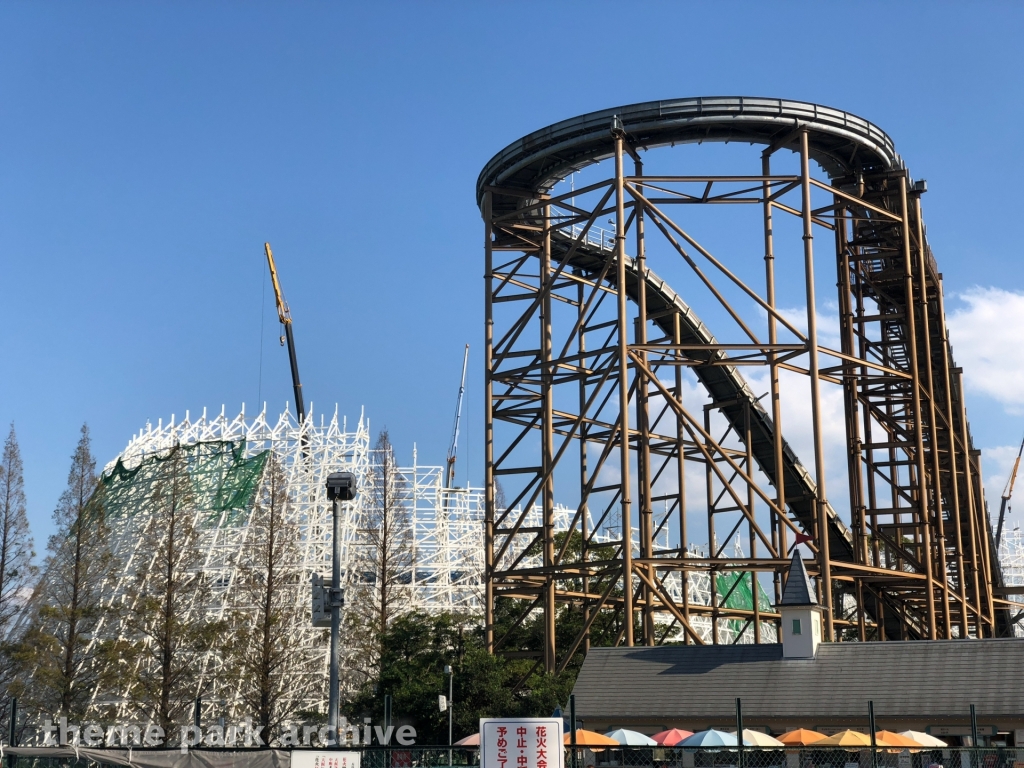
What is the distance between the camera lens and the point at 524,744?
1038cm

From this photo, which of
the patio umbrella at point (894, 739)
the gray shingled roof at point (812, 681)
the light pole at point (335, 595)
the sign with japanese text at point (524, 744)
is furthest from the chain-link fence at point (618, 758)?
the sign with japanese text at point (524, 744)

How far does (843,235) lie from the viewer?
3572cm

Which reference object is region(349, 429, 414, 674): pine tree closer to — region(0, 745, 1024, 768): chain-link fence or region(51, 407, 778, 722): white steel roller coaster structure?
region(51, 407, 778, 722): white steel roller coaster structure

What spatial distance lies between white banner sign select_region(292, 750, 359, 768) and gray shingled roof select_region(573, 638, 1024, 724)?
10.6 meters

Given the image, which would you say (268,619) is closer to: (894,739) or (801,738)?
(801,738)

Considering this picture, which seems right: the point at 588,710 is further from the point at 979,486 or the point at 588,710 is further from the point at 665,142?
the point at 979,486

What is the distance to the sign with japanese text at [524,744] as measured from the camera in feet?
34.0

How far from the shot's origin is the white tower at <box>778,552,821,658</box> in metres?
23.0

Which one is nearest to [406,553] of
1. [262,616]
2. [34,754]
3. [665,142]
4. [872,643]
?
[262,616]

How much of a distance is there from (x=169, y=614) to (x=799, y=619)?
1832cm

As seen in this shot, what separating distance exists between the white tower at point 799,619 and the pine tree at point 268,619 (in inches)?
664

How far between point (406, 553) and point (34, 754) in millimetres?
31083

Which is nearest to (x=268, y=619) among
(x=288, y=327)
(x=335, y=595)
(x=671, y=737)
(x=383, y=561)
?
(x=383, y=561)

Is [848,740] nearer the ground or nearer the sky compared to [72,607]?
nearer the ground
